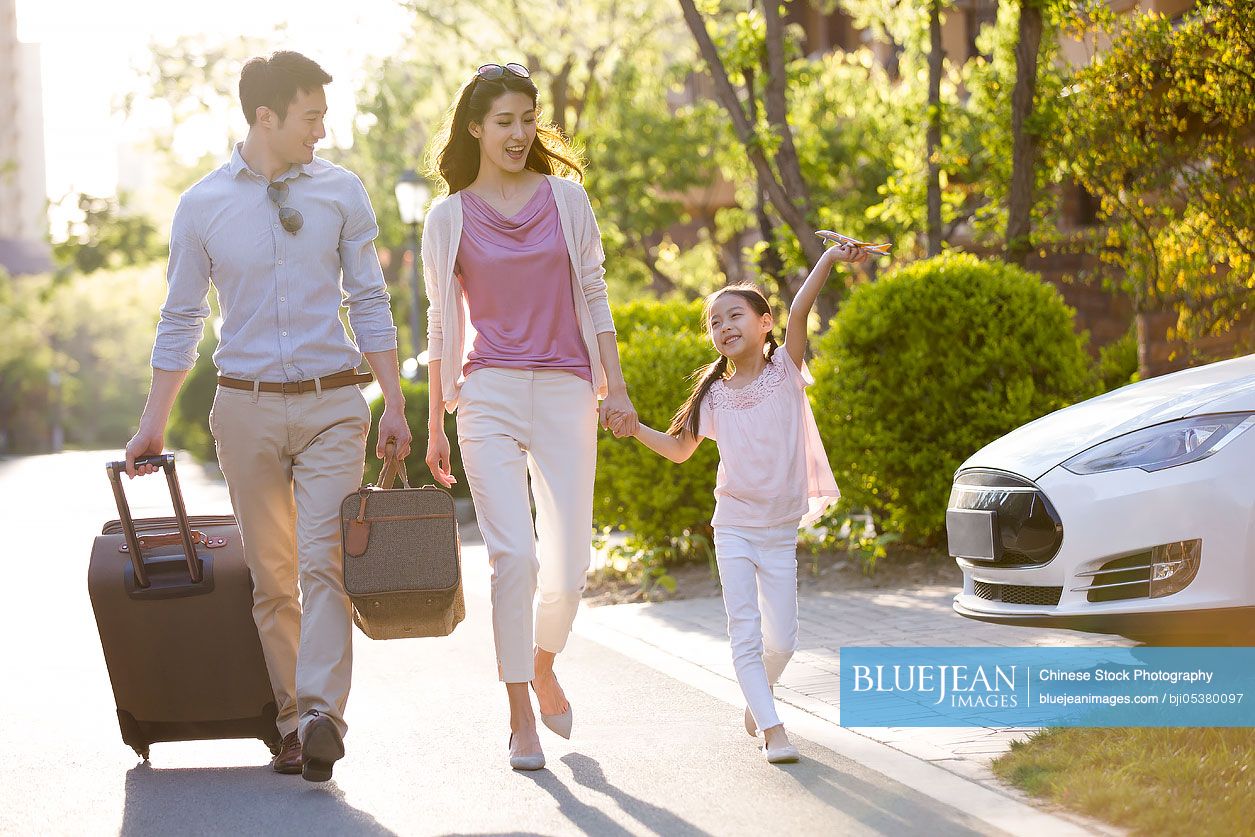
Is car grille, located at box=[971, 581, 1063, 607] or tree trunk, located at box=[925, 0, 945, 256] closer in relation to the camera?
car grille, located at box=[971, 581, 1063, 607]

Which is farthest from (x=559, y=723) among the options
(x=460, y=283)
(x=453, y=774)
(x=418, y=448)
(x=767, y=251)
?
(x=418, y=448)

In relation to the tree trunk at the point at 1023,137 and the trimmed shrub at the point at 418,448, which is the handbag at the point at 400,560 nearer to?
the tree trunk at the point at 1023,137

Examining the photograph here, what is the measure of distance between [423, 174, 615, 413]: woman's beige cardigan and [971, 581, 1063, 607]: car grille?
1.67 m

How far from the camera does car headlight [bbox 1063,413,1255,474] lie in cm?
523

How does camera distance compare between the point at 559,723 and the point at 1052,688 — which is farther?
the point at 1052,688

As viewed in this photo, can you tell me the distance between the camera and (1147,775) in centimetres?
452

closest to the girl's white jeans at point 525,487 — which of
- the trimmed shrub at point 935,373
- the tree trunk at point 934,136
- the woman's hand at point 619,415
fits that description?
the woman's hand at point 619,415

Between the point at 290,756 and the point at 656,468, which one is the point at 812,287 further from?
the point at 656,468

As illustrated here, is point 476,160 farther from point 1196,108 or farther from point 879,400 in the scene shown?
point 1196,108

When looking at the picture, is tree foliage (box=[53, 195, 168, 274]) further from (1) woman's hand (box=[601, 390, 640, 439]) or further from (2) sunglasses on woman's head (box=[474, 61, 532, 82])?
(1) woman's hand (box=[601, 390, 640, 439])

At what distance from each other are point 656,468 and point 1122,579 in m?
4.64

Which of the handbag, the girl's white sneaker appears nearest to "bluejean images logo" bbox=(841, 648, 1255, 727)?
the girl's white sneaker

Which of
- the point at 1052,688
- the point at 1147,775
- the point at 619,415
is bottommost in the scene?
the point at 1052,688

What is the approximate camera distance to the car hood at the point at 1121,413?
17.7 feet
